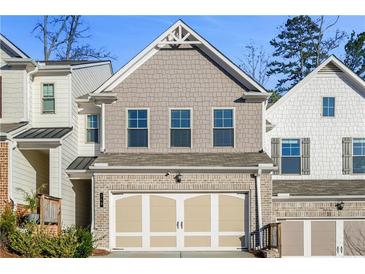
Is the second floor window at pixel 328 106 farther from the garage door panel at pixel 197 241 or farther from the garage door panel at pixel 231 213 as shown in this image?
the garage door panel at pixel 197 241

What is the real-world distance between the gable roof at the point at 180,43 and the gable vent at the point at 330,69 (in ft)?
9.14

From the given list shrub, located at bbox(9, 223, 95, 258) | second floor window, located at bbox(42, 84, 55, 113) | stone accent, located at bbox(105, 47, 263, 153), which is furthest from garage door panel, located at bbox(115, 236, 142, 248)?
second floor window, located at bbox(42, 84, 55, 113)

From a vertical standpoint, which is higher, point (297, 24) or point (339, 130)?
point (297, 24)

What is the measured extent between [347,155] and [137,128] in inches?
291

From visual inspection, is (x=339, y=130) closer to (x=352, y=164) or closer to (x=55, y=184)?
(x=352, y=164)

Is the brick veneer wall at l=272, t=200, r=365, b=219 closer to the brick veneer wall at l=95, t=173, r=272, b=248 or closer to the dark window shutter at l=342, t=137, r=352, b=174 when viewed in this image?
the dark window shutter at l=342, t=137, r=352, b=174

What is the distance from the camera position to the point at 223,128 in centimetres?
2105

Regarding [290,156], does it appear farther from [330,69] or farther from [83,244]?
[83,244]

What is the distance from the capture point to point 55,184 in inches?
791

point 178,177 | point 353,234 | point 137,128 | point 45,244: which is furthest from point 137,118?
point 353,234

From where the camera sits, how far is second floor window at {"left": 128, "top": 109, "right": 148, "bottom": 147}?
2100 centimetres

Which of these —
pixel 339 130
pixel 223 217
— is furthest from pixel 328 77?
pixel 223 217

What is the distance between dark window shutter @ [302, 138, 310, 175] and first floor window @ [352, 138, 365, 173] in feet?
5.20

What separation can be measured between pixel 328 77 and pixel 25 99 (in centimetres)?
1039
